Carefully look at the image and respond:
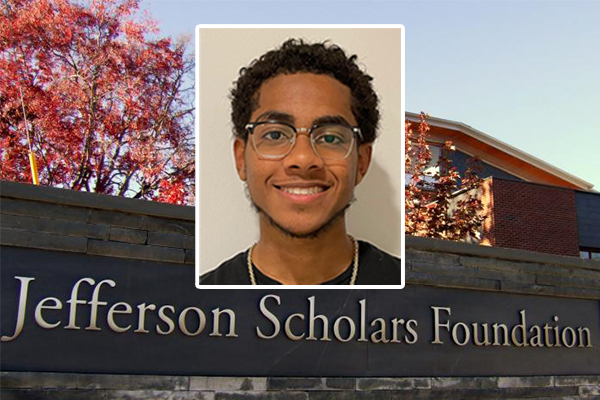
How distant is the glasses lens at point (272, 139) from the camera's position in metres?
4.11

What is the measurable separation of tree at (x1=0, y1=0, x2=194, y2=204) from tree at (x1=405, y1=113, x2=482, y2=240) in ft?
18.8

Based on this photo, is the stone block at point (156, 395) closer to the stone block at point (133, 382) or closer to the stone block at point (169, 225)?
the stone block at point (133, 382)

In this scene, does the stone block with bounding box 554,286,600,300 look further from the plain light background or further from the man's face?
the man's face

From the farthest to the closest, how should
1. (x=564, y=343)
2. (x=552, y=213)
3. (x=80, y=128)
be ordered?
(x=552, y=213) → (x=80, y=128) → (x=564, y=343)

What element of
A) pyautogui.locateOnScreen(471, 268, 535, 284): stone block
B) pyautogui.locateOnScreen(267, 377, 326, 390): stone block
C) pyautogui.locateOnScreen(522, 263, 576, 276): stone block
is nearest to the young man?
pyautogui.locateOnScreen(267, 377, 326, 390): stone block

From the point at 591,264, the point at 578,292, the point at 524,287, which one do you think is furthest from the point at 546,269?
the point at 591,264

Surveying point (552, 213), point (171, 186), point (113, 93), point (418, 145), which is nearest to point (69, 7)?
point (113, 93)

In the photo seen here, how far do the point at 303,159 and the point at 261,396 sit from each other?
3770 millimetres

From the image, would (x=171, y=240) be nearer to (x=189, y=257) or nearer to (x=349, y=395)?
(x=189, y=257)

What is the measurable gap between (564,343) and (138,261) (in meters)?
6.72

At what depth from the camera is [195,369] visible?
6.67 meters

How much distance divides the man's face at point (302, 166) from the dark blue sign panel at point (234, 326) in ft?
9.35

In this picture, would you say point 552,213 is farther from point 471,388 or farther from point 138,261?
point 138,261

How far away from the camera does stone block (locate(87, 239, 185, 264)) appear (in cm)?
646
